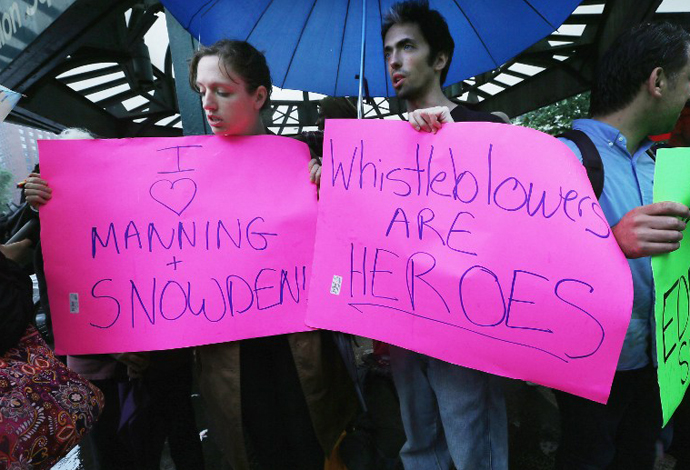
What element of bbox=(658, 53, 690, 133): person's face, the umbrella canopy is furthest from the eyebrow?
bbox=(658, 53, 690, 133): person's face

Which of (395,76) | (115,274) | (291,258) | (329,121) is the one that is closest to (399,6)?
(395,76)

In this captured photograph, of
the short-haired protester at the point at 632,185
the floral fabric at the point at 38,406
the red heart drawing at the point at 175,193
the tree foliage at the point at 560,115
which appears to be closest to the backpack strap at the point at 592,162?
the short-haired protester at the point at 632,185

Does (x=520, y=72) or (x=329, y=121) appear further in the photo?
(x=520, y=72)

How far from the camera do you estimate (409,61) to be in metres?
1.14

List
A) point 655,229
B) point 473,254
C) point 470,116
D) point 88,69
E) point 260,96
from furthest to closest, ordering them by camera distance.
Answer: point 88,69, point 260,96, point 470,116, point 473,254, point 655,229

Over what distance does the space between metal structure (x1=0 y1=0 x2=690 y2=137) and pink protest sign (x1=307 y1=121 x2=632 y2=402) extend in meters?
0.93

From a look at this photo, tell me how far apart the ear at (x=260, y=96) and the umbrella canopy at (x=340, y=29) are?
1.59 ft

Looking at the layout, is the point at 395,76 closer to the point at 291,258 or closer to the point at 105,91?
the point at 291,258

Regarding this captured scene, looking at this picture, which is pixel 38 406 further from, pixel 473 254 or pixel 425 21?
pixel 425 21

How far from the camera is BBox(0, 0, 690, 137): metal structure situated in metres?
3.57

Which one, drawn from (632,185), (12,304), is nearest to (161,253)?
(12,304)

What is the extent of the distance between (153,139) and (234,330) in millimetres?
669

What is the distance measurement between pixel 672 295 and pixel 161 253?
4.51ft

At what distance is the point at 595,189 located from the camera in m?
0.92
